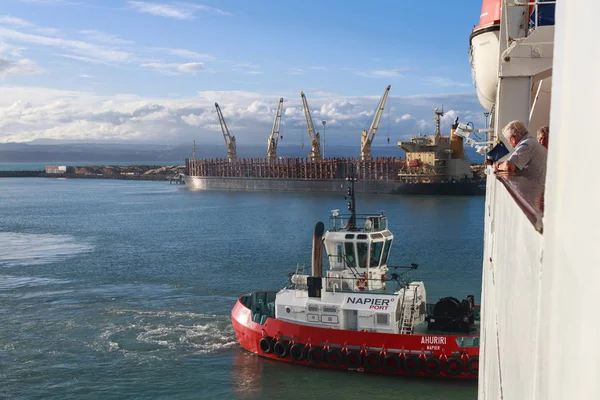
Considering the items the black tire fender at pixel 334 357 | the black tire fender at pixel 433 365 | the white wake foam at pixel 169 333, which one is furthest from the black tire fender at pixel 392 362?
the white wake foam at pixel 169 333

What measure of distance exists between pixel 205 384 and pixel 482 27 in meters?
13.2

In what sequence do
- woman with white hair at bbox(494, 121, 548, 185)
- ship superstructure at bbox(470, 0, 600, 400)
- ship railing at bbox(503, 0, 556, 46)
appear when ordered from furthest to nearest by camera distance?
1. ship railing at bbox(503, 0, 556, 46)
2. woman with white hair at bbox(494, 121, 548, 185)
3. ship superstructure at bbox(470, 0, 600, 400)

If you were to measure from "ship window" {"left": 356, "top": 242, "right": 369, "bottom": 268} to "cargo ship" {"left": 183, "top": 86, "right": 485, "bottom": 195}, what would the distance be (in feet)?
189

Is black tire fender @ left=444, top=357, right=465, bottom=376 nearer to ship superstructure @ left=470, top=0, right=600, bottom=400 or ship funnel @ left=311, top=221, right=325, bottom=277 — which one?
ship funnel @ left=311, top=221, right=325, bottom=277

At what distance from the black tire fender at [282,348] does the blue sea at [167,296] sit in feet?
1.45

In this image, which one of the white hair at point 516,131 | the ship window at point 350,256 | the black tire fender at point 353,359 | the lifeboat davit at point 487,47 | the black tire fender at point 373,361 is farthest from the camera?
the ship window at point 350,256

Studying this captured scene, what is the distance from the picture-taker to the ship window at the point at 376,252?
19.5 metres

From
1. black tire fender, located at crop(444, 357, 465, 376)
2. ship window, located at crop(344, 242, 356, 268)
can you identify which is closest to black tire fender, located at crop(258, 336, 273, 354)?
ship window, located at crop(344, 242, 356, 268)

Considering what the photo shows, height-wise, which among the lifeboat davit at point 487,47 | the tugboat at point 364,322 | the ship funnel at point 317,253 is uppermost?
the lifeboat davit at point 487,47

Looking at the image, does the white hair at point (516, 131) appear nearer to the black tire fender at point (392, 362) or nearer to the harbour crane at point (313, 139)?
the black tire fender at point (392, 362)

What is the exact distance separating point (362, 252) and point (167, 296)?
13.1m

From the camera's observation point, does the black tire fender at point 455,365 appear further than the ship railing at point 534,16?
Yes

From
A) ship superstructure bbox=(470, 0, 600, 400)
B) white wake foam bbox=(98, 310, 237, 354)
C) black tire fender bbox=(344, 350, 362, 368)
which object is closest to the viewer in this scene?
ship superstructure bbox=(470, 0, 600, 400)

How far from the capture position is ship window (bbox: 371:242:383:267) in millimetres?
19547
